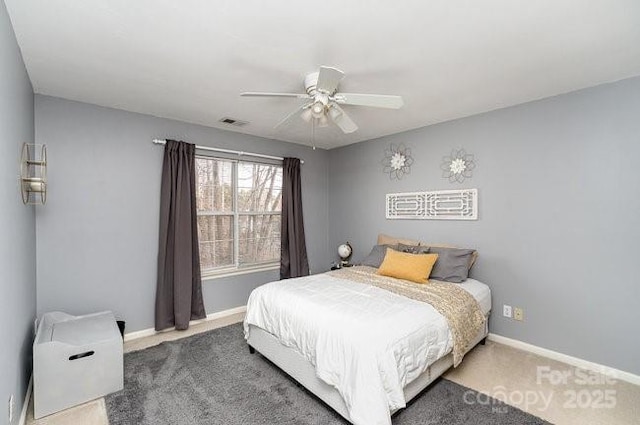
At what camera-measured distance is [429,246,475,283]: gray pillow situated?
3008mm

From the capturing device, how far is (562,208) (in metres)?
2.69

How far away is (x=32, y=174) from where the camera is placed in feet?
7.86

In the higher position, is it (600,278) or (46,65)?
(46,65)

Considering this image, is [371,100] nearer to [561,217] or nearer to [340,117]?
[340,117]

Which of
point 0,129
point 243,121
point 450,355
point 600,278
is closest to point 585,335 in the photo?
point 600,278

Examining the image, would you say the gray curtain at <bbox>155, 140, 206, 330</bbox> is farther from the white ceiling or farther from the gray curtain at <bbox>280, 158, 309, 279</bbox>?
the gray curtain at <bbox>280, 158, 309, 279</bbox>

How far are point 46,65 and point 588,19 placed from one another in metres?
3.53

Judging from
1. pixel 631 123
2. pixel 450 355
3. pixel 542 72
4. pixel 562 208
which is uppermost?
pixel 542 72

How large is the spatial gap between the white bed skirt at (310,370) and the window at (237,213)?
1.45 metres

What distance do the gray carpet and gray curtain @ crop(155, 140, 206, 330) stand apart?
59 cm

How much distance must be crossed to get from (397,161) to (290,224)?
172 centimetres

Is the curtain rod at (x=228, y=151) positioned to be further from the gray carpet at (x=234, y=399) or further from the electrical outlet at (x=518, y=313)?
the electrical outlet at (x=518, y=313)

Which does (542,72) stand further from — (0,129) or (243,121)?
(0,129)

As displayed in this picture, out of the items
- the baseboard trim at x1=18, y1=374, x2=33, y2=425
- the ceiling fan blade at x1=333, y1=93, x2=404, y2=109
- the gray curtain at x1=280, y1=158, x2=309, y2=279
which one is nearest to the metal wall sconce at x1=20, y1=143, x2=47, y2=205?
the baseboard trim at x1=18, y1=374, x2=33, y2=425
